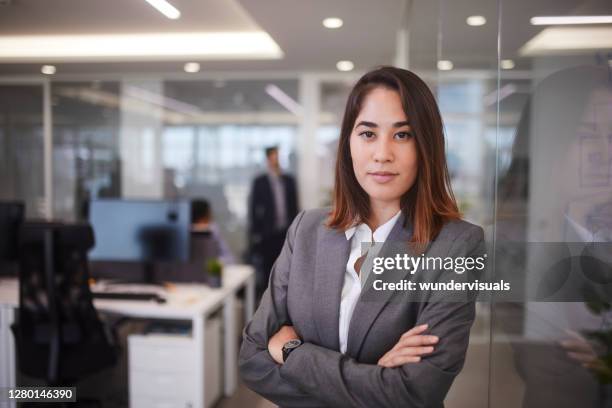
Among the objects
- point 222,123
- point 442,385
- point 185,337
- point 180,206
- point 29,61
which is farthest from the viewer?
point 222,123

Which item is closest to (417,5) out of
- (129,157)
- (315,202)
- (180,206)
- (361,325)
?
(180,206)

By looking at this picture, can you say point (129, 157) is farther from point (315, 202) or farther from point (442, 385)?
point (442, 385)

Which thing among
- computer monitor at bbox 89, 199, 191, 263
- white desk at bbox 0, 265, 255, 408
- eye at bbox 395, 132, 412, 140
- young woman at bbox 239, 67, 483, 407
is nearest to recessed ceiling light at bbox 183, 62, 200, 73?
computer monitor at bbox 89, 199, 191, 263

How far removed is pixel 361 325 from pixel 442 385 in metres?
0.25

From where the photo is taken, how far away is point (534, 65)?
130cm

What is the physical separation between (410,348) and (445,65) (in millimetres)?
1549


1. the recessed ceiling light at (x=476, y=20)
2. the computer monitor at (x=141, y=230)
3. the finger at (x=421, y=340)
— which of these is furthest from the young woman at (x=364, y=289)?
the computer monitor at (x=141, y=230)

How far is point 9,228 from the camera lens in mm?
3361

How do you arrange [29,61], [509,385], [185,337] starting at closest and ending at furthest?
[509,385], [29,61], [185,337]

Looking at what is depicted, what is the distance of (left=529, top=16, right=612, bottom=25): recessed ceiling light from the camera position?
1.14m

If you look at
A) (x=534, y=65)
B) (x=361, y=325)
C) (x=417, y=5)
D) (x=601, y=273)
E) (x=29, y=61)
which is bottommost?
(x=361, y=325)

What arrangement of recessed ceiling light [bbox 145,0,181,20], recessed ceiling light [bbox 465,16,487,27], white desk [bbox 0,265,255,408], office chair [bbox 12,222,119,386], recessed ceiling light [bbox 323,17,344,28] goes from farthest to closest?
recessed ceiling light [bbox 323,17,344,28], white desk [bbox 0,265,255,408], office chair [bbox 12,222,119,386], recessed ceiling light [bbox 145,0,181,20], recessed ceiling light [bbox 465,16,487,27]

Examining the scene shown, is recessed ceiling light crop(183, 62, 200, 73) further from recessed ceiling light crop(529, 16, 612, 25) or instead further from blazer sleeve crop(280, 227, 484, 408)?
blazer sleeve crop(280, 227, 484, 408)

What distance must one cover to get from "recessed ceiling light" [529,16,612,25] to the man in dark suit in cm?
433
